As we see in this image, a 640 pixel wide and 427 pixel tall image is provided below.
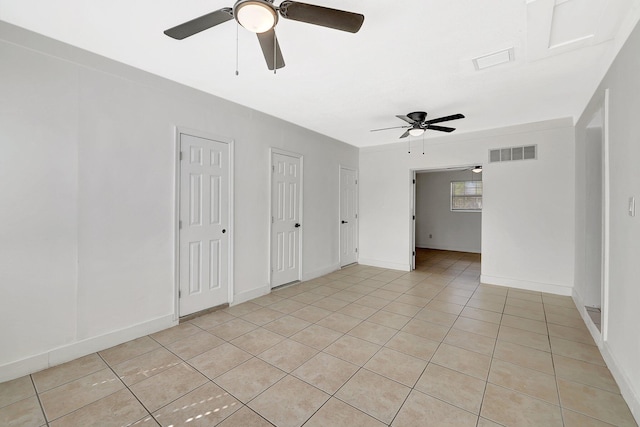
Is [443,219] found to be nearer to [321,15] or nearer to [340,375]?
[340,375]

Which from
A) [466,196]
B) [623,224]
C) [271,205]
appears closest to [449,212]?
[466,196]

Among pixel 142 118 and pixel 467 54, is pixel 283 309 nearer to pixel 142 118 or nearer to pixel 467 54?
pixel 142 118

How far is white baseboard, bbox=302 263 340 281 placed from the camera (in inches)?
191

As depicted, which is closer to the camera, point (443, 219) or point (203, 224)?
point (203, 224)

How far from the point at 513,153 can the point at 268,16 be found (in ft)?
15.1

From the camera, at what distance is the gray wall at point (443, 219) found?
7932mm

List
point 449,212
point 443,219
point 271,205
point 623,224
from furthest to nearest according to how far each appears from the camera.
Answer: point 443,219 → point 449,212 → point 271,205 → point 623,224

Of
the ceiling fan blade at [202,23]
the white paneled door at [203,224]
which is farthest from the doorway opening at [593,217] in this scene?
the white paneled door at [203,224]

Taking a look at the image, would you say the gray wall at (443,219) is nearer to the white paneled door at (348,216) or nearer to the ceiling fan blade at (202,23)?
the white paneled door at (348,216)

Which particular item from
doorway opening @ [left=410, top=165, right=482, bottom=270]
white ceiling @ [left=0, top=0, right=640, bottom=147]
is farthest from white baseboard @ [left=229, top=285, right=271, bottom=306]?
doorway opening @ [left=410, top=165, right=482, bottom=270]

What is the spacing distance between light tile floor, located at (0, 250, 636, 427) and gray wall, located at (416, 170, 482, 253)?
179 inches

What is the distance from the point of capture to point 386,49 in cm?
235

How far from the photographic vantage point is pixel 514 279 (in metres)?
4.56

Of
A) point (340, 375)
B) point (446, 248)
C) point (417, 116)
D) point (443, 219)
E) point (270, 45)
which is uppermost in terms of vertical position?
point (417, 116)
